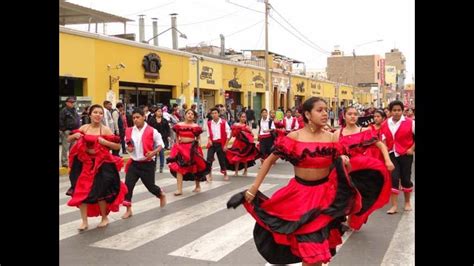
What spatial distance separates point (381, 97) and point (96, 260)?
9206 cm

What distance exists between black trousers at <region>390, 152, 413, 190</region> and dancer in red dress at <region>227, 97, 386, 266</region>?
403 cm

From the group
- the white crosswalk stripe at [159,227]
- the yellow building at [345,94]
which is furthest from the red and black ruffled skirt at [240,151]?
the yellow building at [345,94]

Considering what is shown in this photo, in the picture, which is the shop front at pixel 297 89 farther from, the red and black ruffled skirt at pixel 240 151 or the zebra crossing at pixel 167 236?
the zebra crossing at pixel 167 236

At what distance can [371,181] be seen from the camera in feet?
20.6

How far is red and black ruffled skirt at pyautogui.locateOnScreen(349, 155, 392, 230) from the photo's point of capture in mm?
6238

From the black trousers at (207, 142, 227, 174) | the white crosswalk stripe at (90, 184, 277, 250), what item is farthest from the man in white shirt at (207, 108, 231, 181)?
the white crosswalk stripe at (90, 184, 277, 250)

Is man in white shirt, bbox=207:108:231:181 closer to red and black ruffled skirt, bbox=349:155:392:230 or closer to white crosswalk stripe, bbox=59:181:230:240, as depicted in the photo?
white crosswalk stripe, bbox=59:181:230:240

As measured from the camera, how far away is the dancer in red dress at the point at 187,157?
10367 millimetres

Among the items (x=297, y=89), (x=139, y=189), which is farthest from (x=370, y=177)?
(x=297, y=89)

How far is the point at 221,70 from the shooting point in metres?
34.3

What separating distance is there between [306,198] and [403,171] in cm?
453

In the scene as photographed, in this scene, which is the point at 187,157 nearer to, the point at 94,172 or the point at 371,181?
the point at 94,172

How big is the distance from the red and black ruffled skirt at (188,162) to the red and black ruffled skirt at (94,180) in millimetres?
2756
